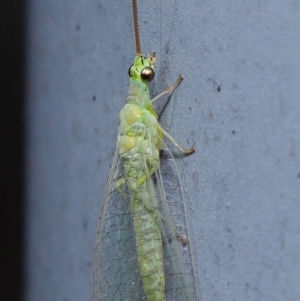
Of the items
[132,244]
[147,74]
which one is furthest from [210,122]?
[132,244]

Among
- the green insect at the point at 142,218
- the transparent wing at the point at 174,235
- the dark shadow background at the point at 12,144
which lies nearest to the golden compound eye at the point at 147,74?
the green insect at the point at 142,218

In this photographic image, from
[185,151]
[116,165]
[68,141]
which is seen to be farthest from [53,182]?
[185,151]

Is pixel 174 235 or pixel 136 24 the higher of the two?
pixel 136 24

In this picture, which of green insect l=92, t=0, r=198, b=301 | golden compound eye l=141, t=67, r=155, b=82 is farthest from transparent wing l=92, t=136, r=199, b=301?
golden compound eye l=141, t=67, r=155, b=82

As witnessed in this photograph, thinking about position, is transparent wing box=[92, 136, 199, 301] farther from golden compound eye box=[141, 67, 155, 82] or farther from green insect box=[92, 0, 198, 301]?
golden compound eye box=[141, 67, 155, 82]

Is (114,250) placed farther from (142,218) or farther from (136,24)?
(136,24)
